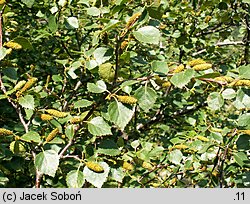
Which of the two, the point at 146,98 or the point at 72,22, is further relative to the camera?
the point at 72,22

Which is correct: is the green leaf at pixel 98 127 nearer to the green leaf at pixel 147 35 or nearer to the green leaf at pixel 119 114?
the green leaf at pixel 119 114

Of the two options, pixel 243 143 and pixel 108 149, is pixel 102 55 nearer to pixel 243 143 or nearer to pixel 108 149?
pixel 108 149

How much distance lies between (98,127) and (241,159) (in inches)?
29.0

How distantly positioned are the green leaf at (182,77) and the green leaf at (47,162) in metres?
0.54

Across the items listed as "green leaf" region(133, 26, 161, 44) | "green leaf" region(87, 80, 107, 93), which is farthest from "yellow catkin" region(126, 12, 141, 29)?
"green leaf" region(87, 80, 107, 93)

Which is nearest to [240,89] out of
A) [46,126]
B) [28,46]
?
[28,46]

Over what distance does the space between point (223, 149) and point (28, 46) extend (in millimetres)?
1082

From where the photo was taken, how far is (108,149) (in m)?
Answer: 1.55

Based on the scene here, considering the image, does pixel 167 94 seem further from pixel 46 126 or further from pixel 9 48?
pixel 9 48

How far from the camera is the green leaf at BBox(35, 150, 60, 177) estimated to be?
142 cm

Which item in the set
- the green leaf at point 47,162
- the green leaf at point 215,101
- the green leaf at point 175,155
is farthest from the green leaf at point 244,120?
the green leaf at point 47,162

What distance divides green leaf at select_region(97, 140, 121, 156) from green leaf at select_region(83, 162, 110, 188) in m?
0.05

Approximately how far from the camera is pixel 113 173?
5.16 ft

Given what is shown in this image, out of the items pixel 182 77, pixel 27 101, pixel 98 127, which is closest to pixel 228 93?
pixel 182 77
